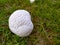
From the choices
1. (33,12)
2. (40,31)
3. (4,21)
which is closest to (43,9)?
(33,12)

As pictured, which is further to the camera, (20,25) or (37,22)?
(37,22)

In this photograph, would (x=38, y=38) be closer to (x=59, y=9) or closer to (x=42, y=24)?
(x=42, y=24)

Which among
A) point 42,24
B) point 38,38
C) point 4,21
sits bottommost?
point 38,38

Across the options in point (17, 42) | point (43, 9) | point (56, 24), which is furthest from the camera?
point (43, 9)
